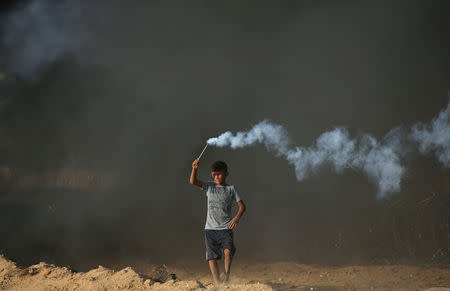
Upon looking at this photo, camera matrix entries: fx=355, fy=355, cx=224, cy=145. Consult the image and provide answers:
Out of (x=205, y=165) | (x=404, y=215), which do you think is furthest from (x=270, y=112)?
(x=404, y=215)

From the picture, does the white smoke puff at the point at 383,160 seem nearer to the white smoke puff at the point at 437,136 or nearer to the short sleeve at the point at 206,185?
the white smoke puff at the point at 437,136

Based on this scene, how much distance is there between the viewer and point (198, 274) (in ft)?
22.7

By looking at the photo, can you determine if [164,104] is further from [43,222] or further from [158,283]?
[158,283]

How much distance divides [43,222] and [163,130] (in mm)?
3441

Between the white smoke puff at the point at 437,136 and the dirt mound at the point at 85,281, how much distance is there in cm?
621

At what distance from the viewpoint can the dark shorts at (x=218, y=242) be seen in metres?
3.84

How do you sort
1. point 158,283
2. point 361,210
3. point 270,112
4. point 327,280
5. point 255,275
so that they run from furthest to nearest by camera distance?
point 270,112 < point 361,210 < point 255,275 < point 327,280 < point 158,283

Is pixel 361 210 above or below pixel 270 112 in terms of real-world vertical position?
below

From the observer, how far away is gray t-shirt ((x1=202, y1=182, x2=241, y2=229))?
3.89 meters

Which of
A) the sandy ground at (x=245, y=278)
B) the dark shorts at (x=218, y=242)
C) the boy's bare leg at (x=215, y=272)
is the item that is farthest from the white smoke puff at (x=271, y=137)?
the boy's bare leg at (x=215, y=272)

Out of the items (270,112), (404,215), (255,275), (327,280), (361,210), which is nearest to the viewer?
(327,280)

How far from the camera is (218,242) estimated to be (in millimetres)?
3910

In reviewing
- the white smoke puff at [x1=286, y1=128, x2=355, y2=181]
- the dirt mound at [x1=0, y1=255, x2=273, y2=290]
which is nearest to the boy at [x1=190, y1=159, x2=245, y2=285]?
the dirt mound at [x1=0, y1=255, x2=273, y2=290]

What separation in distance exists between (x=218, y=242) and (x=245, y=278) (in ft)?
8.84
